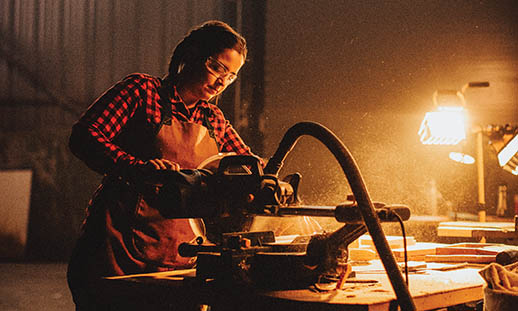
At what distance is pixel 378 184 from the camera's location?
17.5 ft

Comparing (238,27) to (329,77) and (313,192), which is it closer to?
(329,77)

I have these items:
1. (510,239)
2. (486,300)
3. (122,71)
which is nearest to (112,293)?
(486,300)

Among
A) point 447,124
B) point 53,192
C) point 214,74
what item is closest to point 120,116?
point 214,74

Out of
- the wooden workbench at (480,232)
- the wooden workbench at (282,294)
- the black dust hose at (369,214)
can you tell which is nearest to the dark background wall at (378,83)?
the wooden workbench at (480,232)

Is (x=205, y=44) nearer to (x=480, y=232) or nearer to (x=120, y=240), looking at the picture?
(x=120, y=240)

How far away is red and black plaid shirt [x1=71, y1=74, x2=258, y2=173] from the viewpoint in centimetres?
166

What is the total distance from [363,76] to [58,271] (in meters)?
4.57

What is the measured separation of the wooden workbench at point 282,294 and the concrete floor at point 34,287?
399 centimetres

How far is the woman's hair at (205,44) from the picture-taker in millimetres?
2010

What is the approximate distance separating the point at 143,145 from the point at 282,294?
2.74 ft

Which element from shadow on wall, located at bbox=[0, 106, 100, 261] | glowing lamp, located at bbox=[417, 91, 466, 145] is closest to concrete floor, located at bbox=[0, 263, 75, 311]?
shadow on wall, located at bbox=[0, 106, 100, 261]

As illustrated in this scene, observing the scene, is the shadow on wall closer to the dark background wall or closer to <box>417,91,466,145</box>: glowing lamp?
the dark background wall

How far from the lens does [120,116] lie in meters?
1.83

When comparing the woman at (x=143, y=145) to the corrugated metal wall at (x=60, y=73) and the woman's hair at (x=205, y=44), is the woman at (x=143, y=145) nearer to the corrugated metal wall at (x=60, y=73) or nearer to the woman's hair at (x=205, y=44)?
the woman's hair at (x=205, y=44)
